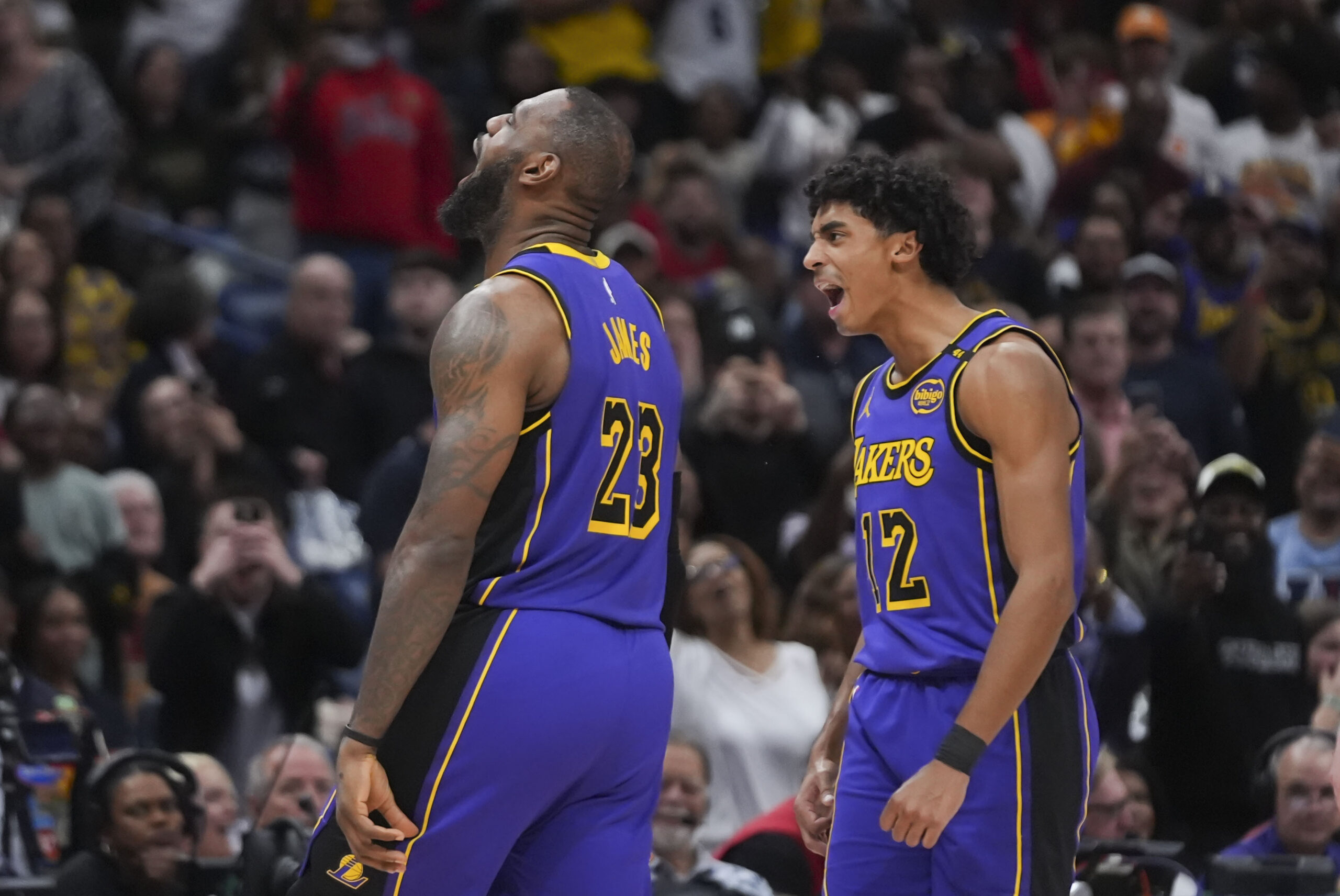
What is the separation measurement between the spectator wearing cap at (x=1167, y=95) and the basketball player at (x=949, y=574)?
9568mm

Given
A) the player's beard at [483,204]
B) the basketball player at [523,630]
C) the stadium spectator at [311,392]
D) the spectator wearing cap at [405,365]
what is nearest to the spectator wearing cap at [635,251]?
the spectator wearing cap at [405,365]

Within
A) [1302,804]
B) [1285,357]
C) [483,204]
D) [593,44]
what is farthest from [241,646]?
[593,44]

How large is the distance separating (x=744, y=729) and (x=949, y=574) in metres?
3.66

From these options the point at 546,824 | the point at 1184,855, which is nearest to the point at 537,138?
the point at 546,824

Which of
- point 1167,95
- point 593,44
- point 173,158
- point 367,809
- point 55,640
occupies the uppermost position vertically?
point 593,44

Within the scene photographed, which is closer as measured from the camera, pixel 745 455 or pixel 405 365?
pixel 745 455

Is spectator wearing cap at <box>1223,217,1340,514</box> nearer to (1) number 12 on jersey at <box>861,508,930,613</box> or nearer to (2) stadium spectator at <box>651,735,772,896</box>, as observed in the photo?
(2) stadium spectator at <box>651,735,772,896</box>

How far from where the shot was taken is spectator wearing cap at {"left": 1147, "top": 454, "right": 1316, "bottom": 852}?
809 centimetres

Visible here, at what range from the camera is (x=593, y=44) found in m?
14.5

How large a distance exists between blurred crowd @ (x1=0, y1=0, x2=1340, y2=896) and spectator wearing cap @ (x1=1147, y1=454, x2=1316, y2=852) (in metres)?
0.02

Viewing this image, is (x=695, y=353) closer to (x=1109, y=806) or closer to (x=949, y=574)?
(x=1109, y=806)

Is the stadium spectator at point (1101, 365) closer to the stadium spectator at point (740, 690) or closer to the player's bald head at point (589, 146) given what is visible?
the stadium spectator at point (740, 690)

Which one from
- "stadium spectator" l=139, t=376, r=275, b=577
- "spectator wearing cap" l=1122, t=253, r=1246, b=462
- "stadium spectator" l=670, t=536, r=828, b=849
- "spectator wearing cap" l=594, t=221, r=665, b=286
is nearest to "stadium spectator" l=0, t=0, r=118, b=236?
"stadium spectator" l=139, t=376, r=275, b=577

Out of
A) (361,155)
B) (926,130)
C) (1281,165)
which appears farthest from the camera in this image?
(1281,165)
